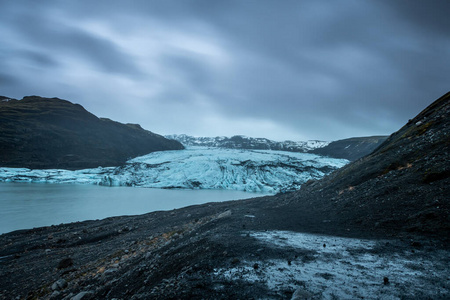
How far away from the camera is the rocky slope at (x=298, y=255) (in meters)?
2.72

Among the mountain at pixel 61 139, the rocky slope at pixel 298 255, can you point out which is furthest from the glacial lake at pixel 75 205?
the mountain at pixel 61 139

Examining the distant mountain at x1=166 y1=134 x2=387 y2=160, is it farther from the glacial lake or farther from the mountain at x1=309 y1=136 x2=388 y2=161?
the glacial lake

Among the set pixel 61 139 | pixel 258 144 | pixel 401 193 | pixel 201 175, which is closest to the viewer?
pixel 401 193

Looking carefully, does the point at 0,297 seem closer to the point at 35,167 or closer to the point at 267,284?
the point at 267,284

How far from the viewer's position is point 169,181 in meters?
29.2

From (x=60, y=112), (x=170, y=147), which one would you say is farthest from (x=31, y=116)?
(x=170, y=147)

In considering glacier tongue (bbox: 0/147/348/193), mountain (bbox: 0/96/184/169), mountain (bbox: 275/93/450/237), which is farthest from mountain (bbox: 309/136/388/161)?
mountain (bbox: 275/93/450/237)

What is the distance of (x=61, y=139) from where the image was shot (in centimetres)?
4791

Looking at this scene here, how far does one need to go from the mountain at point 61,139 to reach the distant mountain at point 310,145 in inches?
2401

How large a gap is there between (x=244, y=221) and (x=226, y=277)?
3.90 m

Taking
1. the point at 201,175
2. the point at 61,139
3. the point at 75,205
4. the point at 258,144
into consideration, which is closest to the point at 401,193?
the point at 75,205

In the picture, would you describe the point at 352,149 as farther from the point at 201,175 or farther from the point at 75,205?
the point at 75,205

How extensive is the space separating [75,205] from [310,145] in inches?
4703

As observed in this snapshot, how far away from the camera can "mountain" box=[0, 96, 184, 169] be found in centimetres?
4097
